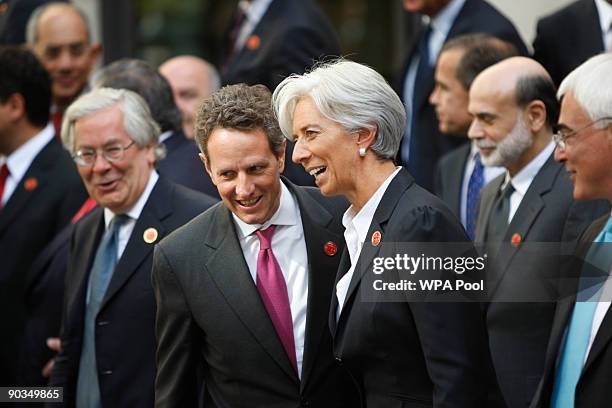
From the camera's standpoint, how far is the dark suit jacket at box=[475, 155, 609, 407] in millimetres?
4898

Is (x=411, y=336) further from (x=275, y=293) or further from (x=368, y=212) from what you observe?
(x=275, y=293)

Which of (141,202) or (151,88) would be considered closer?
(141,202)

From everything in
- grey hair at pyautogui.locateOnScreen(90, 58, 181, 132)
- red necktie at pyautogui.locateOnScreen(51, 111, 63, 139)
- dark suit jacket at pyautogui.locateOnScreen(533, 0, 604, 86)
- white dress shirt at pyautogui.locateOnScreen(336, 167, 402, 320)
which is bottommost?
white dress shirt at pyautogui.locateOnScreen(336, 167, 402, 320)

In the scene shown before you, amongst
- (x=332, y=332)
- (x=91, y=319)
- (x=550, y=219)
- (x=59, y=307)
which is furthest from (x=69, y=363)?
(x=550, y=219)

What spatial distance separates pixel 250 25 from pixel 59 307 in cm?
226

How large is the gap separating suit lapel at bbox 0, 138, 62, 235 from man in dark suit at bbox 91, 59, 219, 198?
24.0 inches

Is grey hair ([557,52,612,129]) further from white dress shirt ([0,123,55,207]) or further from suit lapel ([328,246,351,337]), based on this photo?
white dress shirt ([0,123,55,207])

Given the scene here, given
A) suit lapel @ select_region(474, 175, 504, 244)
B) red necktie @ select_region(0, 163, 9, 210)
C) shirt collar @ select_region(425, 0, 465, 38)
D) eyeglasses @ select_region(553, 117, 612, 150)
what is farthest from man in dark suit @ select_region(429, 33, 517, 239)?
red necktie @ select_region(0, 163, 9, 210)

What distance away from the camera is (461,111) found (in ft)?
21.4

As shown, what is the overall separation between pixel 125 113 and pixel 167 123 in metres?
0.64

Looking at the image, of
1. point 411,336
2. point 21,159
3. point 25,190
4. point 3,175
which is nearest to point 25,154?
point 21,159

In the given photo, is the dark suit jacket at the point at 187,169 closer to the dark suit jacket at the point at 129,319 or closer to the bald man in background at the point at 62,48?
the dark suit jacket at the point at 129,319

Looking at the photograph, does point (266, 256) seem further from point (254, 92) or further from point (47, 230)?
point (47, 230)

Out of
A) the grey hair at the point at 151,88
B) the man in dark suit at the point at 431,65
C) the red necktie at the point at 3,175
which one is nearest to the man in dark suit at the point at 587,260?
the man in dark suit at the point at 431,65
